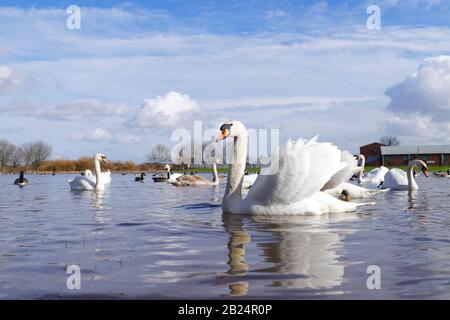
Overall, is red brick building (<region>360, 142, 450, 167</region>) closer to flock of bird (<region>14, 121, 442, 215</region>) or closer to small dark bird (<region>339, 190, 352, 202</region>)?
small dark bird (<region>339, 190, 352, 202</region>)

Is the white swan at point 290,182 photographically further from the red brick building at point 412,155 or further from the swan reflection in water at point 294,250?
the red brick building at point 412,155

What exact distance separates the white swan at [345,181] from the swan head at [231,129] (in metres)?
2.63

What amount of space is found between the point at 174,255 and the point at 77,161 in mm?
100049

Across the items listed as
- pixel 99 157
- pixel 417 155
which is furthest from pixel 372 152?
pixel 99 157

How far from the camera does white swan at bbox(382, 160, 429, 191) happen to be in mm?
23578

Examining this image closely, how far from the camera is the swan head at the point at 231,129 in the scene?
41.1 ft

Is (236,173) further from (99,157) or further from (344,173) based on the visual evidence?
(99,157)

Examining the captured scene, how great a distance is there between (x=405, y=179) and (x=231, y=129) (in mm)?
14185

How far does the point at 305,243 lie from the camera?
325 inches

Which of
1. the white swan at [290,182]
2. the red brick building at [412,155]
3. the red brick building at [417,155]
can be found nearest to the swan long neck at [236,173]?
the white swan at [290,182]

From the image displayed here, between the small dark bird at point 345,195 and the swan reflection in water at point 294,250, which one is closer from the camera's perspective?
the swan reflection in water at point 294,250

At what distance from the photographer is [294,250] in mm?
7641

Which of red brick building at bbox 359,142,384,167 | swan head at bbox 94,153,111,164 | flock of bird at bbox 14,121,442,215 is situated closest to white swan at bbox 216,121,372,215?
flock of bird at bbox 14,121,442,215
